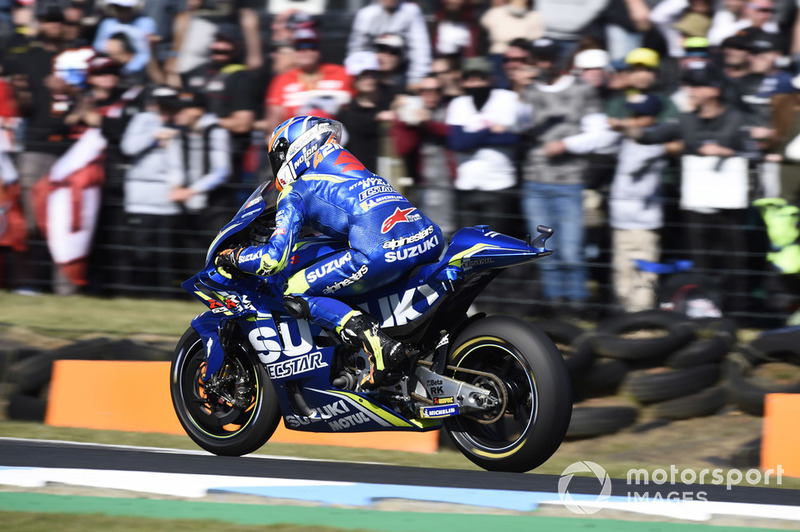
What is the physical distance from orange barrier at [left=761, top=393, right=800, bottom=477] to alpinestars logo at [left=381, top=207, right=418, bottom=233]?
2.43 meters

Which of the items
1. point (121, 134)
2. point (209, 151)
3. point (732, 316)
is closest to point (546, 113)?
point (732, 316)

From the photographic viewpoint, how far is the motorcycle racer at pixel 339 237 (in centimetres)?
554

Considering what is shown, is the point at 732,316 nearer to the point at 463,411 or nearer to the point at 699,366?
the point at 699,366

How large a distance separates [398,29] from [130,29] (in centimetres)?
262

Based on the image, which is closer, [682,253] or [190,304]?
[682,253]

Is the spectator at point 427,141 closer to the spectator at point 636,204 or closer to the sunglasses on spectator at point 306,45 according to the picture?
the sunglasses on spectator at point 306,45

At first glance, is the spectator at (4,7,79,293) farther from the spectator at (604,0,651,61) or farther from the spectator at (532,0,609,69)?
the spectator at (604,0,651,61)

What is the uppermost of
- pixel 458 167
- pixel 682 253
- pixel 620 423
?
pixel 458 167

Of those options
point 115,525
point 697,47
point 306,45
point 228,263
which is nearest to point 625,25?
point 697,47

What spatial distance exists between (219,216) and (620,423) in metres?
4.08

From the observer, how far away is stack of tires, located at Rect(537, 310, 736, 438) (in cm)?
728

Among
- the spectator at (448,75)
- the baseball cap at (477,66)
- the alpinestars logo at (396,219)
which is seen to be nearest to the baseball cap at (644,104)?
the baseball cap at (477,66)

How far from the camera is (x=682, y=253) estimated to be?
345 inches

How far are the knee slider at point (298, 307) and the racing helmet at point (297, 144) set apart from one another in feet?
2.00
